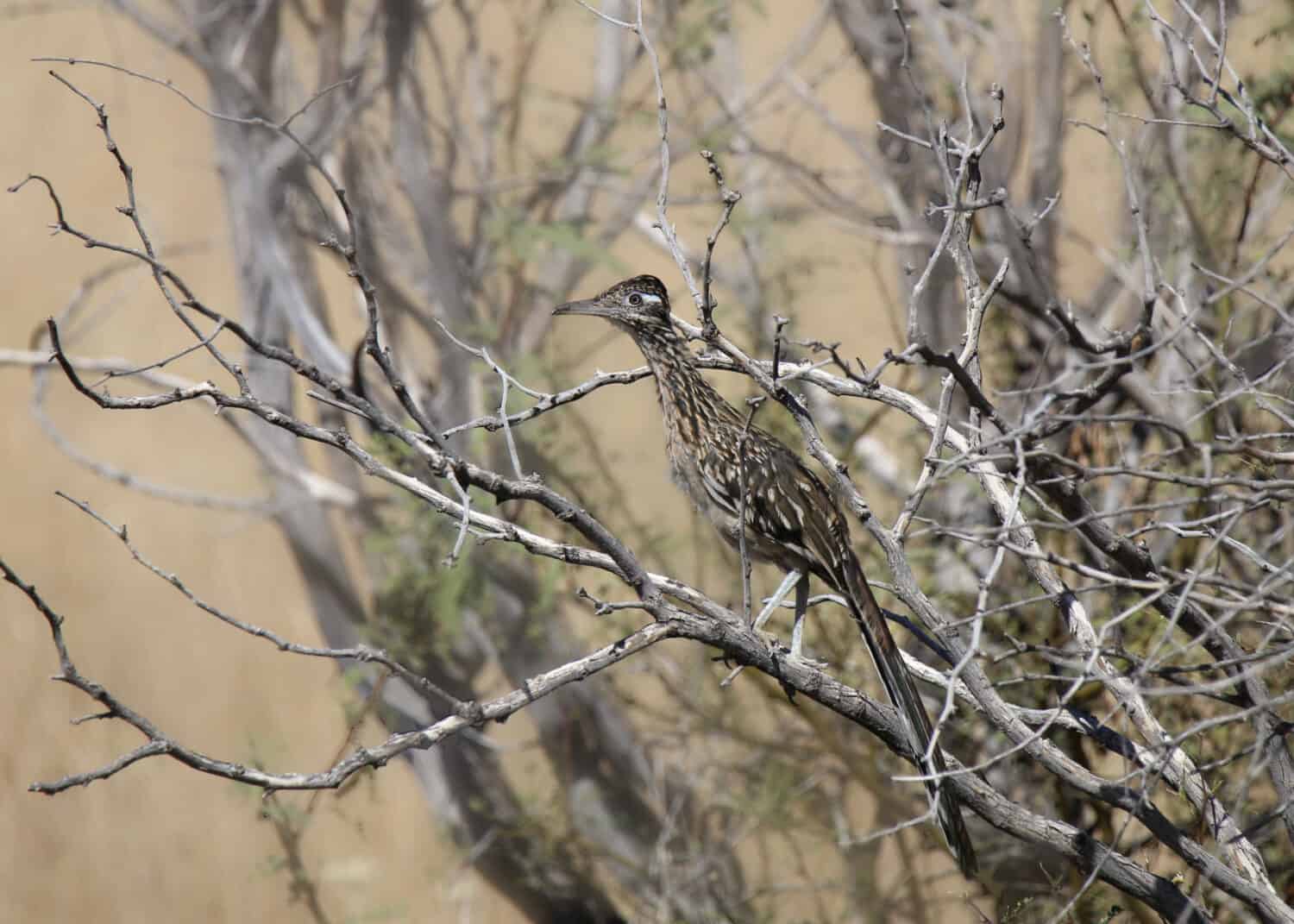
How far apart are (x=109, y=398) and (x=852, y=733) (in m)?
3.31

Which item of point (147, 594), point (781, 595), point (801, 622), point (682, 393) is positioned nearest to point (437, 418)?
point (147, 594)

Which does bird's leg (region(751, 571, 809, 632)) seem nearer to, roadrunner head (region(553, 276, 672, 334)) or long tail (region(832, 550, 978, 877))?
long tail (region(832, 550, 978, 877))

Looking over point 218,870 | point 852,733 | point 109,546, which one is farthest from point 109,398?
point 218,870

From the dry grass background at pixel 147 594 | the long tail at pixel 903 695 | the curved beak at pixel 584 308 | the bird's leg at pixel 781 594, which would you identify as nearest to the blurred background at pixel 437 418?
the dry grass background at pixel 147 594

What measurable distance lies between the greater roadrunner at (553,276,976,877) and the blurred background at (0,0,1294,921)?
163cm

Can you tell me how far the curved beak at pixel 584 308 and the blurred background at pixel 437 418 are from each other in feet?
5.21

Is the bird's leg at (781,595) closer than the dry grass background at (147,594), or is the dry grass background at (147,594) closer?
the bird's leg at (781,595)

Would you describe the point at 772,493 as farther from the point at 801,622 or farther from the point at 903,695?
the point at 903,695

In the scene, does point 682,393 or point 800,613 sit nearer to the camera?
point 800,613

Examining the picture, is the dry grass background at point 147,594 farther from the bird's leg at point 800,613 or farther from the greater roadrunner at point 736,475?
the bird's leg at point 800,613

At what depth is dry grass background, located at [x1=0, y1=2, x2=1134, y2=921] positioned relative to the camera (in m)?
5.05

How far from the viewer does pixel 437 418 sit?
16.0 feet

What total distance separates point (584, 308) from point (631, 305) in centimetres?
11

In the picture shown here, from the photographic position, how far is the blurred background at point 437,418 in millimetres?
4863
